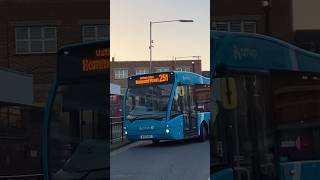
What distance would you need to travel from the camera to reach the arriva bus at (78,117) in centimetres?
189

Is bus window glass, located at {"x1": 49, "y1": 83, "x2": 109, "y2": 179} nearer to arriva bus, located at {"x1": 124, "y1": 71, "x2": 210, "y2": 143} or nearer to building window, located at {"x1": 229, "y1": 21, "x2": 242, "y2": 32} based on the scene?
arriva bus, located at {"x1": 124, "y1": 71, "x2": 210, "y2": 143}

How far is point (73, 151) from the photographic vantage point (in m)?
1.95

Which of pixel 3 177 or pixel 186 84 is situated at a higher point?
pixel 186 84

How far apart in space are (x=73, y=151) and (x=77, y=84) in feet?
0.89

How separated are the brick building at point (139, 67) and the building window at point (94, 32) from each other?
16cm

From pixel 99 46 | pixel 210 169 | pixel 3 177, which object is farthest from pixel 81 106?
pixel 210 169

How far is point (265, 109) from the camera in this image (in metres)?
1.98

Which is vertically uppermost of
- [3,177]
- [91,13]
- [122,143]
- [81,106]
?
[91,13]

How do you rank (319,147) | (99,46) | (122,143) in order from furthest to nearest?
(319,147)
(99,46)
(122,143)

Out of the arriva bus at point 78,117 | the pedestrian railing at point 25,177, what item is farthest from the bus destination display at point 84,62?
the pedestrian railing at point 25,177

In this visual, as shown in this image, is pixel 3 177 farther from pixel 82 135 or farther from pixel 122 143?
pixel 122 143

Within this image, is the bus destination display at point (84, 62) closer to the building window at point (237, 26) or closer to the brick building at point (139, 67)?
the brick building at point (139, 67)

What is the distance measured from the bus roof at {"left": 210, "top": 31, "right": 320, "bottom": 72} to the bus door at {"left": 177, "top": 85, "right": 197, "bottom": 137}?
17 centimetres

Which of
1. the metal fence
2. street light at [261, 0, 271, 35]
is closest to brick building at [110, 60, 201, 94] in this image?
the metal fence
